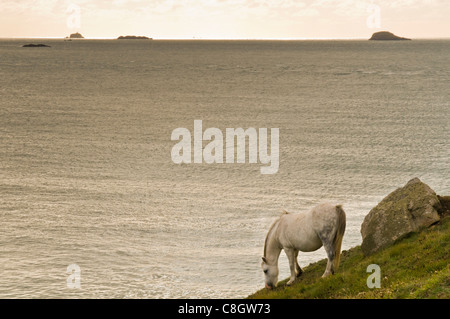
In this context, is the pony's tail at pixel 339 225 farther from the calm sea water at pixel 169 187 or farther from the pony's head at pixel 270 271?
the calm sea water at pixel 169 187

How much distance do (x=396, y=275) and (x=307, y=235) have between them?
350 centimetres

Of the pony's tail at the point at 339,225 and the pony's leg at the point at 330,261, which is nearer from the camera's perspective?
the pony's tail at the point at 339,225

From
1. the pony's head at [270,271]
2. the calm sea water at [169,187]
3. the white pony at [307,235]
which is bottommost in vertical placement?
the calm sea water at [169,187]

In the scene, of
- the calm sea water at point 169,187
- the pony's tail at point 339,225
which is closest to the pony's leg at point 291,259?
the pony's tail at point 339,225

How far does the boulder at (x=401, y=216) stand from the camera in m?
22.7

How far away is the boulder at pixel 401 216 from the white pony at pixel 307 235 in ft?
8.18

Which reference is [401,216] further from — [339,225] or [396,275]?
[396,275]

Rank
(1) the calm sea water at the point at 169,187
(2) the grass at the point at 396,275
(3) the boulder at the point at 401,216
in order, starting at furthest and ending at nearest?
(1) the calm sea water at the point at 169,187 → (3) the boulder at the point at 401,216 → (2) the grass at the point at 396,275

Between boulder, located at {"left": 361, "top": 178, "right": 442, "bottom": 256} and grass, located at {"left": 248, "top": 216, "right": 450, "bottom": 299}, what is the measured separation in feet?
1.24

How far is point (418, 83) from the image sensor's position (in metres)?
182

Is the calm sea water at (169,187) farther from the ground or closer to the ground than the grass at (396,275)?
closer to the ground

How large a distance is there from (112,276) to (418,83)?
165 meters
